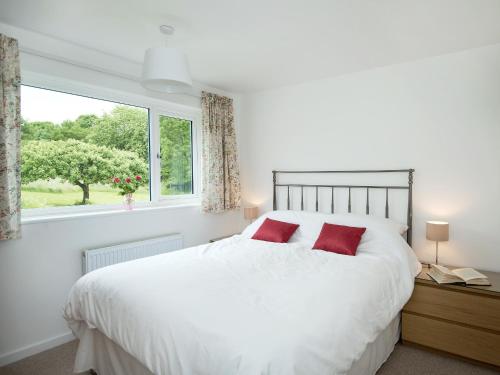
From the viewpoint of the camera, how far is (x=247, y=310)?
1.46 meters

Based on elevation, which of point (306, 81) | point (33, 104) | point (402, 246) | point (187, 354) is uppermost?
point (306, 81)

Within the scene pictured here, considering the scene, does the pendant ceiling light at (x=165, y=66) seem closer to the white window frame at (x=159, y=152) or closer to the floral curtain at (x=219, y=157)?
the white window frame at (x=159, y=152)

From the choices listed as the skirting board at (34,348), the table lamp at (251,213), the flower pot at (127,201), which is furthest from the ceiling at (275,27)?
the skirting board at (34,348)

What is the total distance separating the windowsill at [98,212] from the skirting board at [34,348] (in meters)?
0.95

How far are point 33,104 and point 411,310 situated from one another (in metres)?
3.47

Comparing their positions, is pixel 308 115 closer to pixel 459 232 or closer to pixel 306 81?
pixel 306 81

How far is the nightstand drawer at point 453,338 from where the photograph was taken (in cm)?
209

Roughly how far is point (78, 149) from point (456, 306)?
3.35m

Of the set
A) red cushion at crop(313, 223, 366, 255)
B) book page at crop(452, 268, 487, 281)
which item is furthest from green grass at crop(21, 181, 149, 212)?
book page at crop(452, 268, 487, 281)

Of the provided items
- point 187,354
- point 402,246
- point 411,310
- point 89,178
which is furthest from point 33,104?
point 411,310

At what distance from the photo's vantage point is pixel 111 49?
2.69 metres

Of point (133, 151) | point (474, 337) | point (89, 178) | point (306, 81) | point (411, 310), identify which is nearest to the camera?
point (474, 337)

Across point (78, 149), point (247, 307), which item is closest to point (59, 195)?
point (78, 149)

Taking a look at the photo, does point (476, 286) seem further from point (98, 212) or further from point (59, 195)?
point (59, 195)
